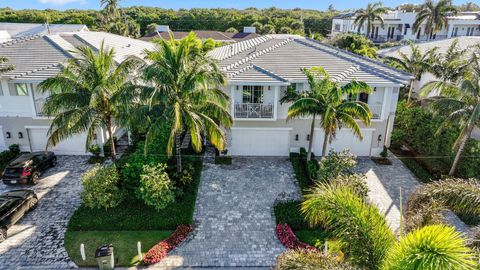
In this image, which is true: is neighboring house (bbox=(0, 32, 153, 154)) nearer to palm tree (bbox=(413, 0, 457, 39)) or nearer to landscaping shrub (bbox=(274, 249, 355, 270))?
landscaping shrub (bbox=(274, 249, 355, 270))

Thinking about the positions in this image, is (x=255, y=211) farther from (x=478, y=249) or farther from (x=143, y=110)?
(x=478, y=249)

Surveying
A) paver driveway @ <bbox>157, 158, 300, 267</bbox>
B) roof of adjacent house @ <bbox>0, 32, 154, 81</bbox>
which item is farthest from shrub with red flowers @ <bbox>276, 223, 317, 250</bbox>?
roof of adjacent house @ <bbox>0, 32, 154, 81</bbox>

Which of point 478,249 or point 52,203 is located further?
point 52,203

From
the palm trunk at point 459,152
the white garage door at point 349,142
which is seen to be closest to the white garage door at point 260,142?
the white garage door at point 349,142

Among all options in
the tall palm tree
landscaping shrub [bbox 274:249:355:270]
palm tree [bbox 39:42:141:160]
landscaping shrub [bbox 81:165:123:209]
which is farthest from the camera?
the tall palm tree

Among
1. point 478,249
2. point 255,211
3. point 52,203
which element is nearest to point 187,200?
point 255,211
